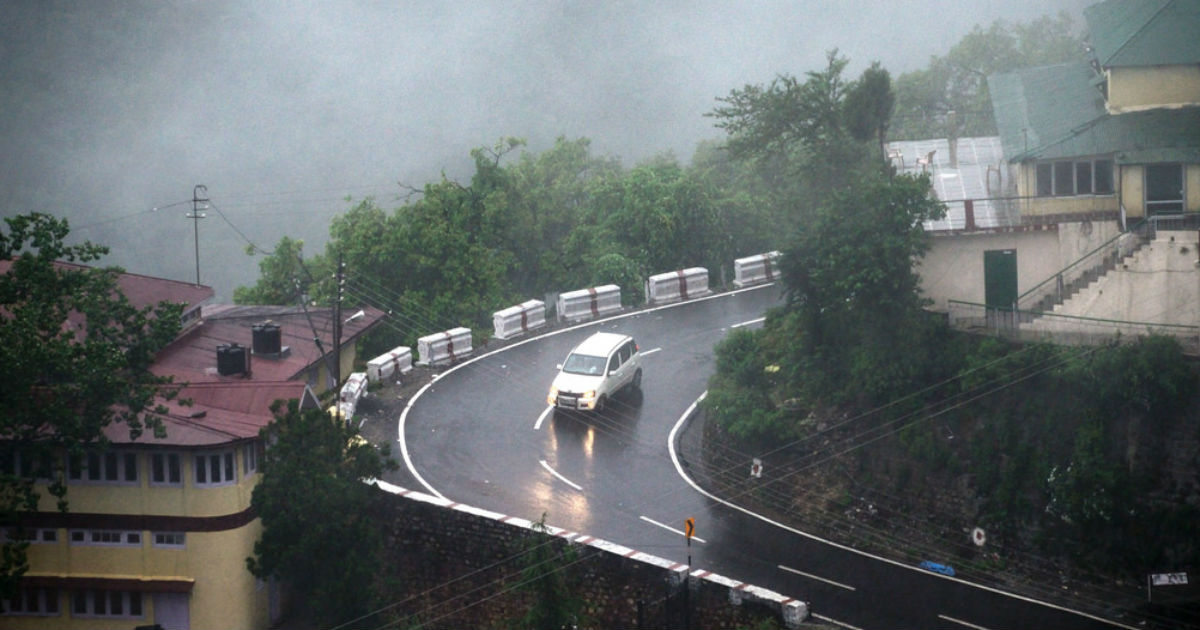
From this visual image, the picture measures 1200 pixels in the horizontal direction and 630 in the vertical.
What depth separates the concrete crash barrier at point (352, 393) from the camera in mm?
31812

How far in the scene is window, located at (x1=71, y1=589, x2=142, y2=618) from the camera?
2656 centimetres

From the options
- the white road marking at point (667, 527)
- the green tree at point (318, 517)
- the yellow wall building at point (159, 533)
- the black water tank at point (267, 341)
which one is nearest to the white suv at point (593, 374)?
the white road marking at point (667, 527)

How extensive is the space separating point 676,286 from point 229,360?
1674 centimetres

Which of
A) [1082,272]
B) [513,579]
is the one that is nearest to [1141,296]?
[1082,272]

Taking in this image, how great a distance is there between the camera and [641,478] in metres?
28.5

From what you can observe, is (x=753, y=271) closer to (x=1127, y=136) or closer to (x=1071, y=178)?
(x=1071, y=178)

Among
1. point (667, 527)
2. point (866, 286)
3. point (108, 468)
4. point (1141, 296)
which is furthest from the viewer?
point (866, 286)

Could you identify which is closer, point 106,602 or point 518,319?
point 106,602

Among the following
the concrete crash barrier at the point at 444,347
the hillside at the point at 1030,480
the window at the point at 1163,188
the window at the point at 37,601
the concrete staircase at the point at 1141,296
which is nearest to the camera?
the hillside at the point at 1030,480

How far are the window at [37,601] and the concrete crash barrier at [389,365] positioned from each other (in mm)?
10509

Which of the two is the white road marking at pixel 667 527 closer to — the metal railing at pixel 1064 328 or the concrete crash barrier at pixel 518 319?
the metal railing at pixel 1064 328

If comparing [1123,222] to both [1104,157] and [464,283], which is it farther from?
[464,283]

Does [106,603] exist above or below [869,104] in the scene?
below

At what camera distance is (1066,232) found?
2967 cm
